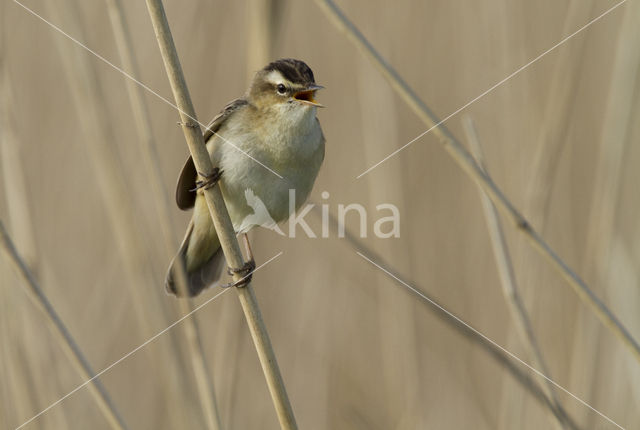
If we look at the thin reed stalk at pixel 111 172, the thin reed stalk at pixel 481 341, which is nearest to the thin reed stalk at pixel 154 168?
the thin reed stalk at pixel 111 172

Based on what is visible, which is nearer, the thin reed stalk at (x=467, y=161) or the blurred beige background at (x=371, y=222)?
the thin reed stalk at (x=467, y=161)

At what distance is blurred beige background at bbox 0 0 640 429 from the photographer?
8.63 feet

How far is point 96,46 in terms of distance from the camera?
341 centimetres

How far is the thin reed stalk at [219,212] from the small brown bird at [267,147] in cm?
55

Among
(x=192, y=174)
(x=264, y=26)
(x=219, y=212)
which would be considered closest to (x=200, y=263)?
(x=192, y=174)

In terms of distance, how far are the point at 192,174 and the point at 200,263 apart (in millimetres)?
567

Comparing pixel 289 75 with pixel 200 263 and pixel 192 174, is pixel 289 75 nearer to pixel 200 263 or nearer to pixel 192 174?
pixel 192 174

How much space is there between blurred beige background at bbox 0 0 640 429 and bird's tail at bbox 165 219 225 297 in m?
0.19

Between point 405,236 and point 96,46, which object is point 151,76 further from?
point 405,236

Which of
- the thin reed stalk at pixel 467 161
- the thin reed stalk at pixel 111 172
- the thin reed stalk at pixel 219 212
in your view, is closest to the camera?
the thin reed stalk at pixel 467 161

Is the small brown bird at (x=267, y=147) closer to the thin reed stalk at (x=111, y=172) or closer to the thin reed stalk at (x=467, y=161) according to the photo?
the thin reed stalk at (x=111, y=172)

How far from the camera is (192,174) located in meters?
2.78

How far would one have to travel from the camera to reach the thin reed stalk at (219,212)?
1804 millimetres

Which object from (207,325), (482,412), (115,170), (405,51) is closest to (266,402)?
(207,325)
